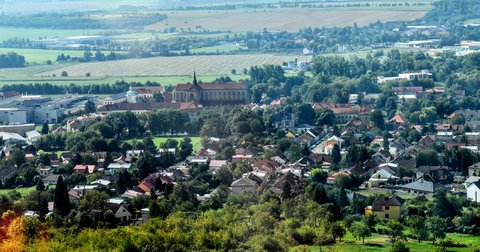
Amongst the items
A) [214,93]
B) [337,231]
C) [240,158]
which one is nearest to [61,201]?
[337,231]

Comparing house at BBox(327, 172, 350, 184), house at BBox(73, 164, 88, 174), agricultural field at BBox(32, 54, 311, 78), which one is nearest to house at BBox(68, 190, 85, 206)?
house at BBox(73, 164, 88, 174)

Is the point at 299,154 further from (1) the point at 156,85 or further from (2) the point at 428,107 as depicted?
(1) the point at 156,85

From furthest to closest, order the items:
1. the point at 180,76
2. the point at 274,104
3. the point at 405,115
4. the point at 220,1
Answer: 1. the point at 220,1
2. the point at 180,76
3. the point at 274,104
4. the point at 405,115

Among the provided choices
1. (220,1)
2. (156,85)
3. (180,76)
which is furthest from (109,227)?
(220,1)

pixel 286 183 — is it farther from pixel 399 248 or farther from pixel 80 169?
pixel 80 169

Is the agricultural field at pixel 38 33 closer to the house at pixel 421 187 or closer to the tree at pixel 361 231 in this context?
the house at pixel 421 187

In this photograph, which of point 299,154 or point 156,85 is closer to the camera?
point 299,154

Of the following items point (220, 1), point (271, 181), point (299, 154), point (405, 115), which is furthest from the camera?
point (220, 1)
